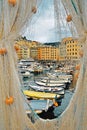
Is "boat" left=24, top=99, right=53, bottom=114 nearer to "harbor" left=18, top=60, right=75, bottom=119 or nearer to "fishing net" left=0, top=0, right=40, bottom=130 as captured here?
"harbor" left=18, top=60, right=75, bottom=119

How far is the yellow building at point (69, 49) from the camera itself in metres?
2.44

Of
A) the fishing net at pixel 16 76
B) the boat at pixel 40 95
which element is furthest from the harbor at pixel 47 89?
the fishing net at pixel 16 76

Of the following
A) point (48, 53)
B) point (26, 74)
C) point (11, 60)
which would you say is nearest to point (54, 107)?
point (26, 74)

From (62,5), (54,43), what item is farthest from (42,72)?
(62,5)

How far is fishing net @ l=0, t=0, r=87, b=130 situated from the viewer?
2342 mm

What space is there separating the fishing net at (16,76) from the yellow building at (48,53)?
0.91 feet

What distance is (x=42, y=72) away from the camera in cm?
258

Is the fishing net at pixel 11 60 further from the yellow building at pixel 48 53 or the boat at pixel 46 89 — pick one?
the yellow building at pixel 48 53

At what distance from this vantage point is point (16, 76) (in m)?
2.51

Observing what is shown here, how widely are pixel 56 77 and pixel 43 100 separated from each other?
316 millimetres

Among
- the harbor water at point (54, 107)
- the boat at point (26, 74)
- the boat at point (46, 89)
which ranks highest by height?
the boat at point (26, 74)

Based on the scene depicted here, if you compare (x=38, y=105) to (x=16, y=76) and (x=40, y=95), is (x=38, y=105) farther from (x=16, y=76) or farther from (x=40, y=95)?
(x=16, y=76)

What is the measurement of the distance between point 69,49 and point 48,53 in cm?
23

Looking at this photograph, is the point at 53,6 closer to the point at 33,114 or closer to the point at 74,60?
the point at 74,60
